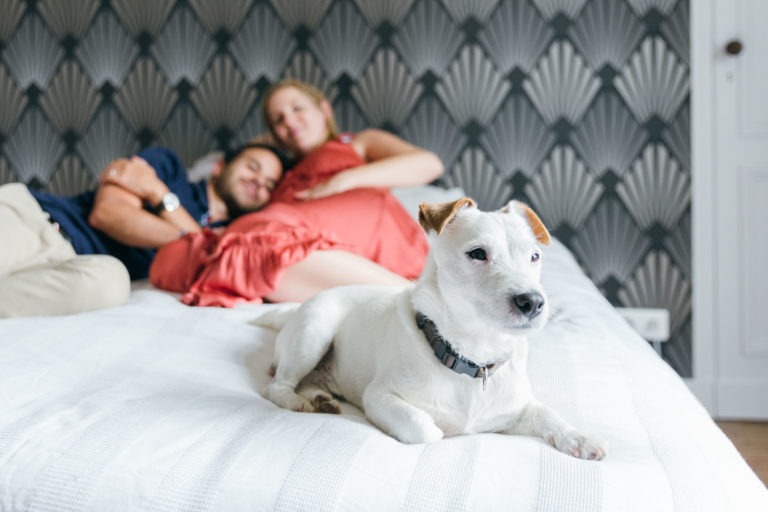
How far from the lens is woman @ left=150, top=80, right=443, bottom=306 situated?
6.13 ft

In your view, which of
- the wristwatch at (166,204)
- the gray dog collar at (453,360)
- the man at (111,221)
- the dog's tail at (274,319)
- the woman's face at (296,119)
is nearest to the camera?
the gray dog collar at (453,360)

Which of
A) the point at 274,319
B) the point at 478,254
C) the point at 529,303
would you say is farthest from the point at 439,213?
the point at 274,319

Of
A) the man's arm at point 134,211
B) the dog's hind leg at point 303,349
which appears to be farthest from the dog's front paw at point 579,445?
the man's arm at point 134,211

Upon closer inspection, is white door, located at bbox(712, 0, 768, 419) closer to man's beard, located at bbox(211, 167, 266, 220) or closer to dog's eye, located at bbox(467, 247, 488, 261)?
man's beard, located at bbox(211, 167, 266, 220)

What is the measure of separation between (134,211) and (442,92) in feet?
4.72

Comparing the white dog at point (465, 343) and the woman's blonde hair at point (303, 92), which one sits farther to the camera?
the woman's blonde hair at point (303, 92)

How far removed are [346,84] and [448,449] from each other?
7.99ft

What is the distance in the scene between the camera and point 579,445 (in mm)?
957

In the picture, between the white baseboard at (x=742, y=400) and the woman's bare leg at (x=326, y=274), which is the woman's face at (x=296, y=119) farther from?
the white baseboard at (x=742, y=400)

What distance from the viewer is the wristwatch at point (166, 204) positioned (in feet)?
7.78

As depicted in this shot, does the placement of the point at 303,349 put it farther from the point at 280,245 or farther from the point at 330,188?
the point at 330,188

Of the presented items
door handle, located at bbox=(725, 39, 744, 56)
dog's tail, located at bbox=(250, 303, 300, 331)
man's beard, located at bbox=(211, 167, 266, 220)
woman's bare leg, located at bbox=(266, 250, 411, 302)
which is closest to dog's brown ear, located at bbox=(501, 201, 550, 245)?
dog's tail, located at bbox=(250, 303, 300, 331)

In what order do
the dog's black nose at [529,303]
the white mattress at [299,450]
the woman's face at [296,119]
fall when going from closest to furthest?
the white mattress at [299,450] → the dog's black nose at [529,303] → the woman's face at [296,119]

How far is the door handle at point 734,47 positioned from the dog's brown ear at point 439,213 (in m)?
2.21
